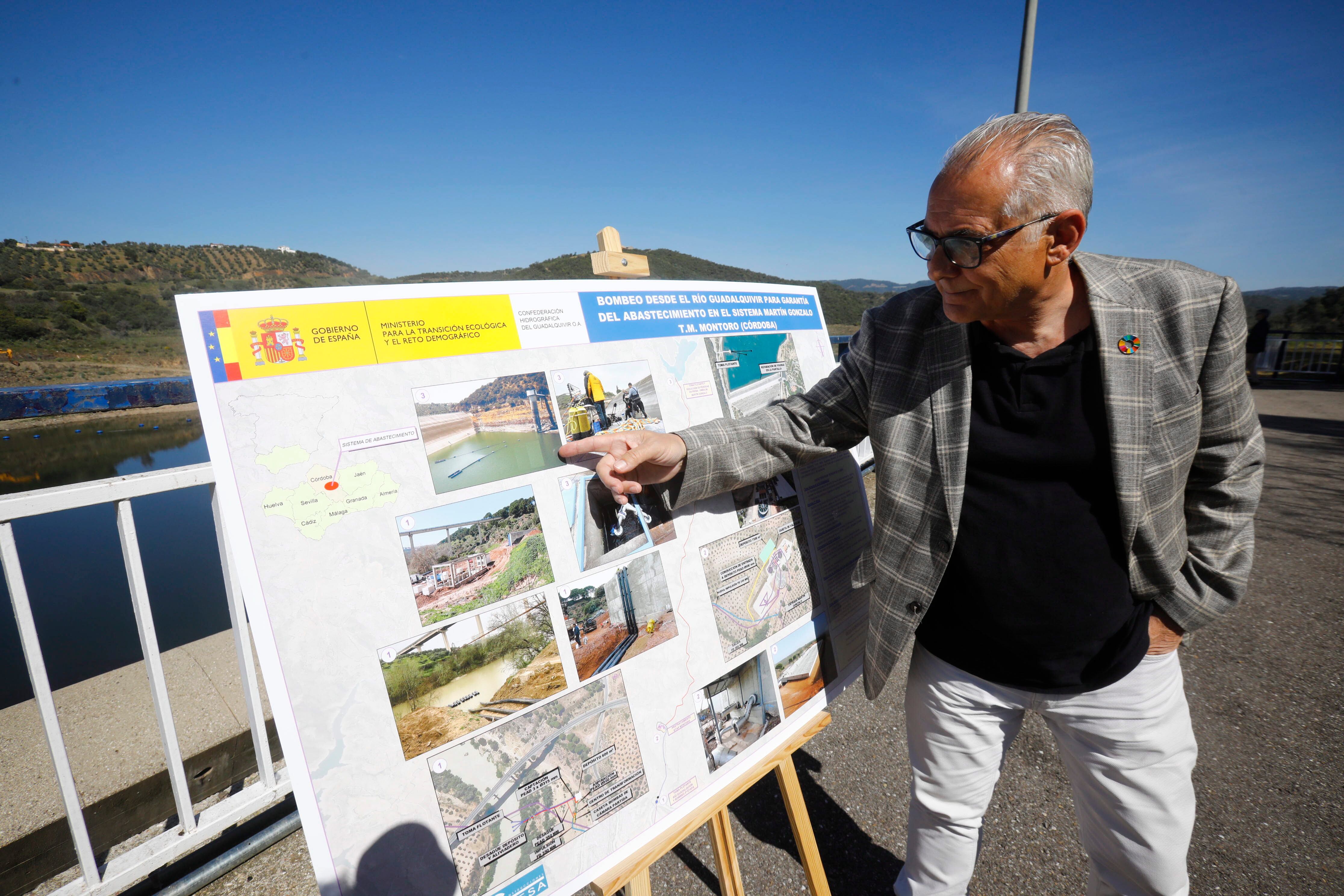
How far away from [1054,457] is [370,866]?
5.49ft

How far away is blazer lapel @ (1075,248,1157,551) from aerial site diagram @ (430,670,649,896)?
1.27m

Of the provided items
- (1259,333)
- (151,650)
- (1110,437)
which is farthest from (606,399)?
(1259,333)

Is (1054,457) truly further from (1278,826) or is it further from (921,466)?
(1278,826)

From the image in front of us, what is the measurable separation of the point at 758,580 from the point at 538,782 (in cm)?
76

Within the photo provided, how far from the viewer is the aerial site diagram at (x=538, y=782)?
1.06 meters

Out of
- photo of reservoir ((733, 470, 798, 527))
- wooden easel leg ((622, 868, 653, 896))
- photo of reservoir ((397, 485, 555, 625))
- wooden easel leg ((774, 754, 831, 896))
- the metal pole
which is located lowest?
wooden easel leg ((774, 754, 831, 896))

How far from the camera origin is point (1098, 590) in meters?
1.31

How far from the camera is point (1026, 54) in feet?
14.3

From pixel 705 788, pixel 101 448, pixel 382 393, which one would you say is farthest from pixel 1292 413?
pixel 101 448

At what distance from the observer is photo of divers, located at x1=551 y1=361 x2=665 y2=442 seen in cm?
128

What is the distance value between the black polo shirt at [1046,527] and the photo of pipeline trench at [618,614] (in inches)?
31.8

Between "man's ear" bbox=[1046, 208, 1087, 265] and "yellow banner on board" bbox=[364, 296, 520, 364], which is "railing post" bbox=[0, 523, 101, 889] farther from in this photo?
"man's ear" bbox=[1046, 208, 1087, 265]

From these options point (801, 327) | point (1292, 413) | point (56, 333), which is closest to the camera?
point (801, 327)

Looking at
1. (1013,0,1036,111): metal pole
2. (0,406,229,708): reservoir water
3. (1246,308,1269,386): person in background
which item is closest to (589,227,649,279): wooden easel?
(0,406,229,708): reservoir water
